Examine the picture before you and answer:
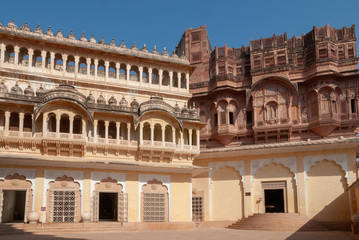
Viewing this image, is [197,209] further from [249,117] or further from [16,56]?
[16,56]

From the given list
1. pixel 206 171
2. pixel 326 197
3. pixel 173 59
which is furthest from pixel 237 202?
pixel 173 59

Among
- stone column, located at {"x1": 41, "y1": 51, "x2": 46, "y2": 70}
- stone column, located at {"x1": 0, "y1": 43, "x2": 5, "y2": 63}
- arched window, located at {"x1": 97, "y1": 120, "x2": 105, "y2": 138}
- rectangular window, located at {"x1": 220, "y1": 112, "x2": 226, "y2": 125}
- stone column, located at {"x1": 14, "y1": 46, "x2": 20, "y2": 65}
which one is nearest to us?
stone column, located at {"x1": 0, "y1": 43, "x2": 5, "y2": 63}

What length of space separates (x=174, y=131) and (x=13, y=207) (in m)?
11.9

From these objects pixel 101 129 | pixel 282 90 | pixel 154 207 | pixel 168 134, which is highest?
pixel 282 90

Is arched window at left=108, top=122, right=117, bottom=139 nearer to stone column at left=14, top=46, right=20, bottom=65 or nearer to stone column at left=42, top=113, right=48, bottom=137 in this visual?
stone column at left=42, top=113, right=48, bottom=137

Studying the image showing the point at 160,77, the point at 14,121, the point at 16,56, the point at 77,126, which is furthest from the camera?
the point at 160,77

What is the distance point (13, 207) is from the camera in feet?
89.7

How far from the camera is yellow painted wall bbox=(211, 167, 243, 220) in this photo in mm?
29172

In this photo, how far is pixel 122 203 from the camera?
82.2 ft

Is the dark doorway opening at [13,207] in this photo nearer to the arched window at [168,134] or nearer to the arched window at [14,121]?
the arched window at [14,121]

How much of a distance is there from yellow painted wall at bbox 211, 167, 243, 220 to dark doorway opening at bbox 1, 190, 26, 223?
13163 mm

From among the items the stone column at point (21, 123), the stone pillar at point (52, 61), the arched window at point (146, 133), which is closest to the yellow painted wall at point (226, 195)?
the arched window at point (146, 133)

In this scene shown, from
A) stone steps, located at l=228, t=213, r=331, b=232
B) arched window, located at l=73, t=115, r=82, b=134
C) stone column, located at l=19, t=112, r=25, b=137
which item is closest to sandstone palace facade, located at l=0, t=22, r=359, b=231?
stone column, located at l=19, t=112, r=25, b=137

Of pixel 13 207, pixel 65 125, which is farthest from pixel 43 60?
pixel 13 207
